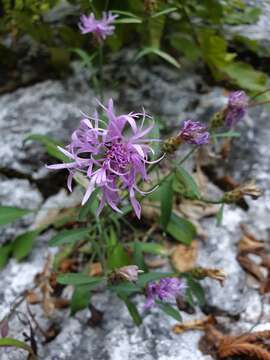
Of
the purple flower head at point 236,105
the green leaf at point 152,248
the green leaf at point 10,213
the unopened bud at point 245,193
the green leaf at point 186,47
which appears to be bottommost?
the green leaf at point 152,248

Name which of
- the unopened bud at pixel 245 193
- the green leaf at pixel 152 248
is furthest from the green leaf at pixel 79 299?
the unopened bud at pixel 245 193

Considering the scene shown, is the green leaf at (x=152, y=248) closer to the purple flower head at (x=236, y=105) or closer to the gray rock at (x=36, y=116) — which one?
the purple flower head at (x=236, y=105)

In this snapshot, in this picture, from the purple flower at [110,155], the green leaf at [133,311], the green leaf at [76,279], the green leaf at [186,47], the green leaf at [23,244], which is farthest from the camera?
the green leaf at [186,47]

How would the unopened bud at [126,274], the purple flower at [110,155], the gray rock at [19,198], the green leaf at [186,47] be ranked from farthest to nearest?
the green leaf at [186,47] → the gray rock at [19,198] → the unopened bud at [126,274] → the purple flower at [110,155]

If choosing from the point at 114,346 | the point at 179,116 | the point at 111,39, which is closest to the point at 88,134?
the point at 114,346

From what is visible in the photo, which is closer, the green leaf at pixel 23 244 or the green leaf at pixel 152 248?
the green leaf at pixel 152 248

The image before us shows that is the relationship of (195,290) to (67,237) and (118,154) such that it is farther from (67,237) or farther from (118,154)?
(118,154)
